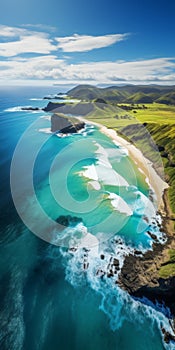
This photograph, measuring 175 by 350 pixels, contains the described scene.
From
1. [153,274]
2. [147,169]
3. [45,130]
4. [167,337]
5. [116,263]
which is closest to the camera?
[167,337]

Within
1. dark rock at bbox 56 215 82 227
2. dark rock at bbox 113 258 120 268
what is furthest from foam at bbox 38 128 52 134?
dark rock at bbox 113 258 120 268

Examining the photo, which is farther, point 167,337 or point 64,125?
point 64,125

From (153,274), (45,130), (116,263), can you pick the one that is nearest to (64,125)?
(45,130)

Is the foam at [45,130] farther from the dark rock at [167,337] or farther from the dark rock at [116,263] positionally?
the dark rock at [167,337]

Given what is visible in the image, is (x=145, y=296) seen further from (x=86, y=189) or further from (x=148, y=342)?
(x=86, y=189)

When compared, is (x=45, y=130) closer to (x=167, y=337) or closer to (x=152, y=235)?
(x=152, y=235)

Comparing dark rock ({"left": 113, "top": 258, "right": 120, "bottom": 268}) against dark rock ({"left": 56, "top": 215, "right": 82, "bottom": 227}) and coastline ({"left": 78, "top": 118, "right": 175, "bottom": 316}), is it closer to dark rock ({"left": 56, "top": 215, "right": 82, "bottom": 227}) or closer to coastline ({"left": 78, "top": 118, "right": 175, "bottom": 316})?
coastline ({"left": 78, "top": 118, "right": 175, "bottom": 316})

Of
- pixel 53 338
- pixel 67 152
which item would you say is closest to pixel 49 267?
pixel 53 338

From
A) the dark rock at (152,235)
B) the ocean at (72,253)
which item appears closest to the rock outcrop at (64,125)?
the ocean at (72,253)

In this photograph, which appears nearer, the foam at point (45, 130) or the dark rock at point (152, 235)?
the dark rock at point (152, 235)
